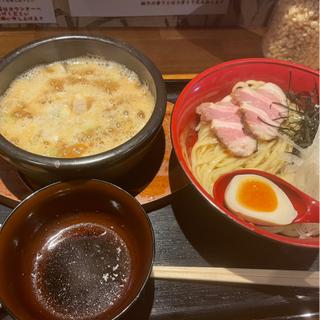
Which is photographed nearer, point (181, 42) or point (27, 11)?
point (27, 11)

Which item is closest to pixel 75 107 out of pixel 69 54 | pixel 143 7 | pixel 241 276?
pixel 69 54

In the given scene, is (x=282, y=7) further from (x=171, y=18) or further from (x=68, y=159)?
(x=68, y=159)

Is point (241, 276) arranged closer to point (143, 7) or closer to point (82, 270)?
point (82, 270)

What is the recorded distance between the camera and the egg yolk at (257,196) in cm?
143

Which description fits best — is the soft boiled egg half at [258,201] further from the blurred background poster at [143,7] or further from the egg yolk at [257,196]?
the blurred background poster at [143,7]

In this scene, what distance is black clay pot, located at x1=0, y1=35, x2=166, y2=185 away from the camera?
141cm

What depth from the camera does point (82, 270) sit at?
139 centimetres

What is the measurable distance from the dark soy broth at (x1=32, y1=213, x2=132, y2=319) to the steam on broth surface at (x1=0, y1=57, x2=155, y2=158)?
0.31 m

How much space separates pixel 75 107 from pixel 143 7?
2.36 ft

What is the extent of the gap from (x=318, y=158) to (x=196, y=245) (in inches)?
23.3

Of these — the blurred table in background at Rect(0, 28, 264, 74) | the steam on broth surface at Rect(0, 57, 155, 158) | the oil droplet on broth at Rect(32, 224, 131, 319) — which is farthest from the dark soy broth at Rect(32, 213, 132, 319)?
the blurred table in background at Rect(0, 28, 264, 74)

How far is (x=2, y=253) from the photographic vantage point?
4.33 ft

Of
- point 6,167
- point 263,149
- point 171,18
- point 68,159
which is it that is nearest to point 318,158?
point 263,149

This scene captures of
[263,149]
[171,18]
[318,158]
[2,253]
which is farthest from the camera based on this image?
[171,18]
